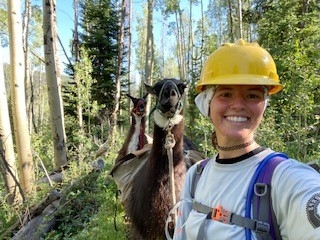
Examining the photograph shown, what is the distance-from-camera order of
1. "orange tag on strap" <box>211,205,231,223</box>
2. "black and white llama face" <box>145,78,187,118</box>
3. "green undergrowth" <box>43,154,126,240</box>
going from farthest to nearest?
"green undergrowth" <box>43,154,126,240</box> → "black and white llama face" <box>145,78,187,118</box> → "orange tag on strap" <box>211,205,231,223</box>

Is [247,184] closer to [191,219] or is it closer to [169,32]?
[191,219]

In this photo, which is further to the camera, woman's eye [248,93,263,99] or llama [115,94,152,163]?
llama [115,94,152,163]

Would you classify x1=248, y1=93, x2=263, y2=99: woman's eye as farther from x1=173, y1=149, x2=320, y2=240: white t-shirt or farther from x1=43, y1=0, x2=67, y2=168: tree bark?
x1=43, y1=0, x2=67, y2=168: tree bark

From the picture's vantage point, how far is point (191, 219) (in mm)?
1410

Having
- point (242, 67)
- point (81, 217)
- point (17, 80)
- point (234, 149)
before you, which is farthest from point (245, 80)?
point (17, 80)

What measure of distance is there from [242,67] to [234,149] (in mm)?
336

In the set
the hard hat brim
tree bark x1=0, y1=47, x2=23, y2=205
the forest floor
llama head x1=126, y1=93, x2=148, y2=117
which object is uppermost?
the hard hat brim

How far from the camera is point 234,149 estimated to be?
1376 millimetres

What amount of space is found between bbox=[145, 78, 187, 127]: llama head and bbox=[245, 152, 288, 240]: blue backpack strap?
72.5 inches

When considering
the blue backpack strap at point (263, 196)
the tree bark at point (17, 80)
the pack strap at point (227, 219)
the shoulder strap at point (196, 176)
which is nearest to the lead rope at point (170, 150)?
the shoulder strap at point (196, 176)

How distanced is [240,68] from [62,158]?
6.87 m

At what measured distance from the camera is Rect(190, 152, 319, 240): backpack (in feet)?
3.45

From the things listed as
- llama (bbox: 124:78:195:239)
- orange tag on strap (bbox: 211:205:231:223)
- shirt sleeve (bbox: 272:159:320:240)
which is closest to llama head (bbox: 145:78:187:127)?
llama (bbox: 124:78:195:239)

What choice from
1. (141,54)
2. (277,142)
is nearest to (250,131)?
(277,142)
